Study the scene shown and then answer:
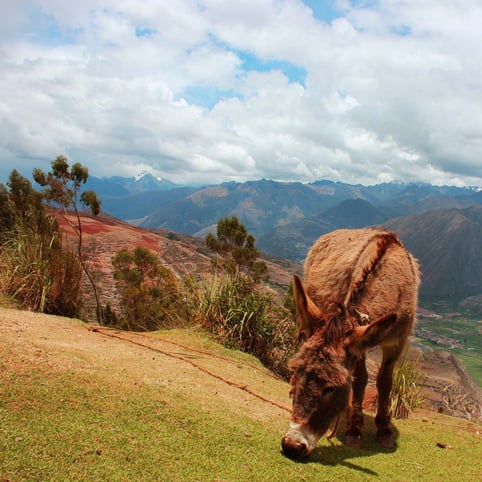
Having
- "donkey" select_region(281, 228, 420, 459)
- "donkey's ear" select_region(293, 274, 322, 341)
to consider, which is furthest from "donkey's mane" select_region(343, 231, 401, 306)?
"donkey's ear" select_region(293, 274, 322, 341)

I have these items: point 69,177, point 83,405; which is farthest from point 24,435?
point 69,177

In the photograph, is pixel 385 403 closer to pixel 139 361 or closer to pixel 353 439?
pixel 353 439

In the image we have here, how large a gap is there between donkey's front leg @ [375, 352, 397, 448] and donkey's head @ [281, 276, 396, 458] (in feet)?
6.01

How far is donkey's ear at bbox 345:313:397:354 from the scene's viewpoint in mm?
4355

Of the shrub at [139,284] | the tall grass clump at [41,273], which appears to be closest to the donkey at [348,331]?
the tall grass clump at [41,273]

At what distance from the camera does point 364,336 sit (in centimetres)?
447

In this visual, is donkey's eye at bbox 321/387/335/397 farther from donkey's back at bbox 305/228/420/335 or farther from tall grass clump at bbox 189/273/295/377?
tall grass clump at bbox 189/273/295/377

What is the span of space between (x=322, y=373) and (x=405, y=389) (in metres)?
6.55

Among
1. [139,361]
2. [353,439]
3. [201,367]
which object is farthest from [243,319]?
[353,439]

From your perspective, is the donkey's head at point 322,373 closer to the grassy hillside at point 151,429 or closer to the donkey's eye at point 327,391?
the donkey's eye at point 327,391

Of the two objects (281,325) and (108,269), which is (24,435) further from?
(108,269)

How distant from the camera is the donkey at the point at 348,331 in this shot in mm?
4312

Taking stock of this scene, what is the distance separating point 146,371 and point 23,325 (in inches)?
104

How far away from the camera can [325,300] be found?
239 inches
